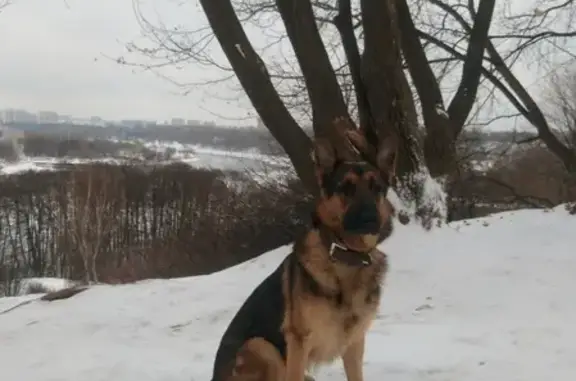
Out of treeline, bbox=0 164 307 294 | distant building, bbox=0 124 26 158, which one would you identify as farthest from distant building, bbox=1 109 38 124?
treeline, bbox=0 164 307 294

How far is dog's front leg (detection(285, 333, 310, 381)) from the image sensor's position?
12.9ft

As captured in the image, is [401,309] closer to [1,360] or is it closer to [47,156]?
[1,360]

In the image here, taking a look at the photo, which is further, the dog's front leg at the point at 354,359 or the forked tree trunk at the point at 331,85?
the forked tree trunk at the point at 331,85

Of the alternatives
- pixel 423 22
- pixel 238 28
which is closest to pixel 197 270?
pixel 423 22

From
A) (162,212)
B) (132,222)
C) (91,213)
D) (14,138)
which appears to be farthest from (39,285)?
(14,138)

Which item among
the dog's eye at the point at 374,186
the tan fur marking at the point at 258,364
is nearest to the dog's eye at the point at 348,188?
the dog's eye at the point at 374,186

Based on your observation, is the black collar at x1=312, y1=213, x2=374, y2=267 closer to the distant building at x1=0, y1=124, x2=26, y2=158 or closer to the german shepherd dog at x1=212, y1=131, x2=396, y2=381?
the german shepherd dog at x1=212, y1=131, x2=396, y2=381

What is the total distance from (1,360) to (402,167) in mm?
5694

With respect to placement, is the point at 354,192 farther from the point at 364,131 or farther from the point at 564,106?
the point at 564,106

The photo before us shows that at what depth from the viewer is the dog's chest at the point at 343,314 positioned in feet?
12.8

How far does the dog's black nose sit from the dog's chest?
0.40 metres

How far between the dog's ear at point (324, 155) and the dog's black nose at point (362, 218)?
0.29 meters

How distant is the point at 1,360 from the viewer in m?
6.54

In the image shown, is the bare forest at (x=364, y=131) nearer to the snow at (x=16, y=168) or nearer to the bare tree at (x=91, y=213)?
the bare tree at (x=91, y=213)
